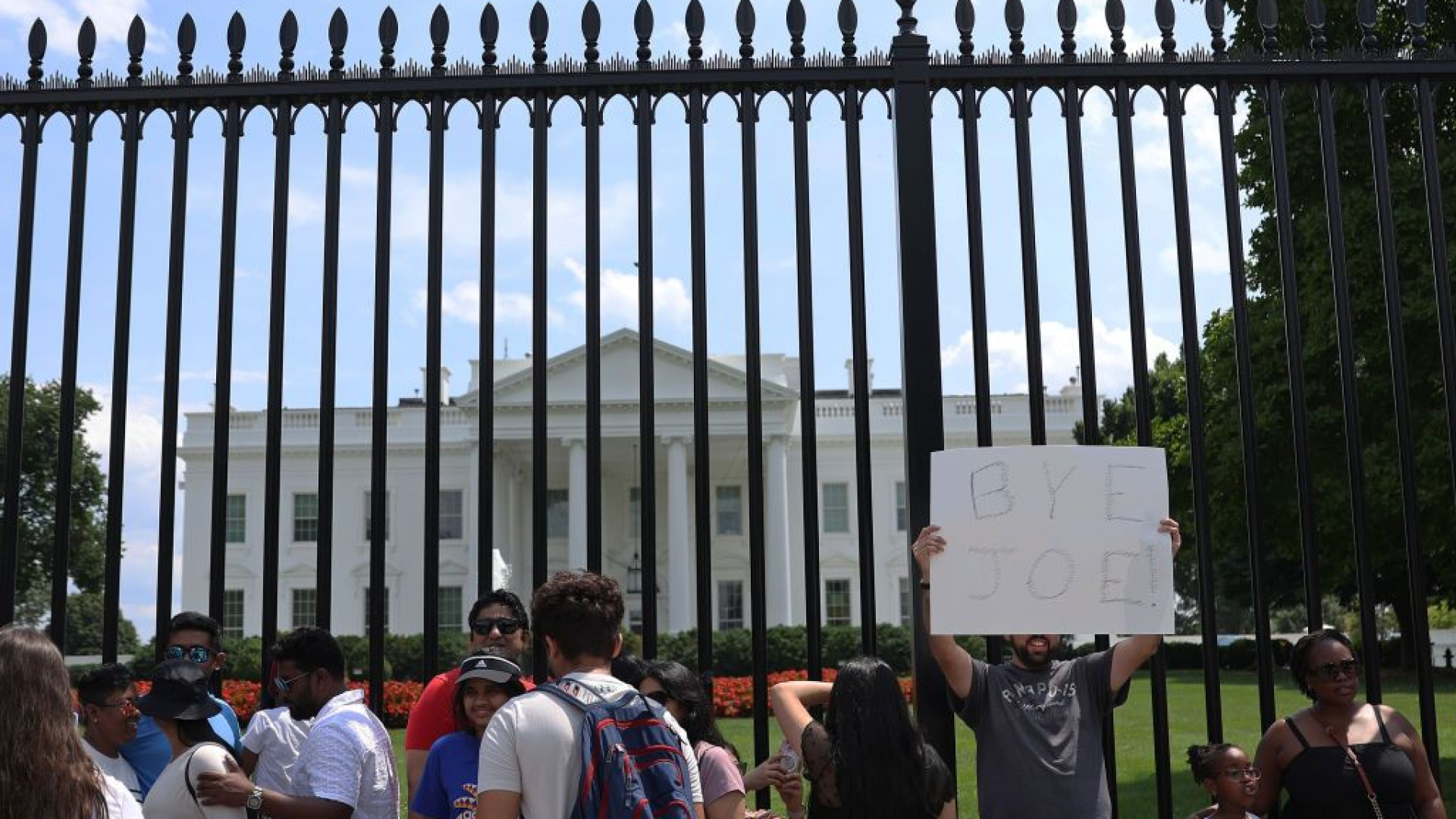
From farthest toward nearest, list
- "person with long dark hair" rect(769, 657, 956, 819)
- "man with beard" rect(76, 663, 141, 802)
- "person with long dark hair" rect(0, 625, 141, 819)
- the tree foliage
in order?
the tree foliage, "man with beard" rect(76, 663, 141, 802), "person with long dark hair" rect(769, 657, 956, 819), "person with long dark hair" rect(0, 625, 141, 819)

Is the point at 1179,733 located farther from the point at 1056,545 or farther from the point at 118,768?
the point at 118,768

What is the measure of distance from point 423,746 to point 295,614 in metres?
36.5

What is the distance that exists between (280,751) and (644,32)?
108 inches

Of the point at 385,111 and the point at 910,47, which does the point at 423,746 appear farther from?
the point at 910,47

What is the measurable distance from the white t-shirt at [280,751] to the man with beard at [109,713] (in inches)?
20.9

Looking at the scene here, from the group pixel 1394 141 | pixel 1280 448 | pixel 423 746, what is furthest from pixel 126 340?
pixel 1280 448

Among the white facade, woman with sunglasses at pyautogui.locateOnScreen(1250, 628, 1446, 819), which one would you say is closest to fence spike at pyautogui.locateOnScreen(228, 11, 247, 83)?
woman with sunglasses at pyautogui.locateOnScreen(1250, 628, 1446, 819)

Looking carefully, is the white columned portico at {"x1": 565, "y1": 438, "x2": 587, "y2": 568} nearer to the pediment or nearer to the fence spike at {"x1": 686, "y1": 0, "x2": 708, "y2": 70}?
the pediment

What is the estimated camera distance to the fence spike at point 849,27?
4953mm

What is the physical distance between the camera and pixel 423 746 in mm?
4359

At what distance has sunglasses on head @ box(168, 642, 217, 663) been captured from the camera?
4641mm

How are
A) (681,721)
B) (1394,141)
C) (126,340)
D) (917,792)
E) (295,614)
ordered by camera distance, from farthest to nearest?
(295,614) < (1394,141) < (126,340) < (681,721) < (917,792)

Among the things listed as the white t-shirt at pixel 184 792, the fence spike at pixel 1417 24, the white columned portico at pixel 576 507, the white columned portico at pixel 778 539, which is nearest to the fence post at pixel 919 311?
the fence spike at pixel 1417 24

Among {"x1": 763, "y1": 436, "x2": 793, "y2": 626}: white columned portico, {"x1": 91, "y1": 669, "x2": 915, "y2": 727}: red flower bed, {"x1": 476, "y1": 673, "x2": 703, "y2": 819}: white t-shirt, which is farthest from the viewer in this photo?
{"x1": 763, "y1": 436, "x2": 793, "y2": 626}: white columned portico
